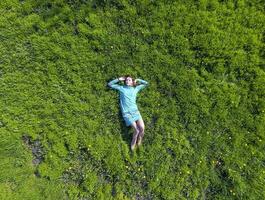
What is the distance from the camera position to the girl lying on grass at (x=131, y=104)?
27.1 ft

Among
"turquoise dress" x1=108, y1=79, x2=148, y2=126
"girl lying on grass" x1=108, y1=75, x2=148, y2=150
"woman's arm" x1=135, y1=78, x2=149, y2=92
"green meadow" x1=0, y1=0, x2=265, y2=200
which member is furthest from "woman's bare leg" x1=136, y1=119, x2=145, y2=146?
"woman's arm" x1=135, y1=78, x2=149, y2=92

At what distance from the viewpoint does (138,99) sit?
27.9ft

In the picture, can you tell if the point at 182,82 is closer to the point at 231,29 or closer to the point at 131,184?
the point at 231,29

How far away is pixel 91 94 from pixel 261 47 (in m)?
4.85

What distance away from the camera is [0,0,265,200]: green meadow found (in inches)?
328

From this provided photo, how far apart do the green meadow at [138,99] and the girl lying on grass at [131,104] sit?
8.1 inches

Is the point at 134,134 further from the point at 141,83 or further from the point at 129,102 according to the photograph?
the point at 141,83

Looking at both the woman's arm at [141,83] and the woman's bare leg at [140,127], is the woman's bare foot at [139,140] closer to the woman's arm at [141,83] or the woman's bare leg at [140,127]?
the woman's bare leg at [140,127]

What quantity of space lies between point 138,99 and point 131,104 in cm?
33

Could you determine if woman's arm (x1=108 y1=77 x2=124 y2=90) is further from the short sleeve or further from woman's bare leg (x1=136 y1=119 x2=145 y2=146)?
woman's bare leg (x1=136 y1=119 x2=145 y2=146)

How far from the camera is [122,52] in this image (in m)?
8.44

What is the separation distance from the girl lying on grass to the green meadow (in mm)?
206

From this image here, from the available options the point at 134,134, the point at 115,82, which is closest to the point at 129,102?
the point at 115,82

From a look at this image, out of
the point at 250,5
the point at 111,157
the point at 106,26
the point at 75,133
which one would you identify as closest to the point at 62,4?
the point at 106,26
